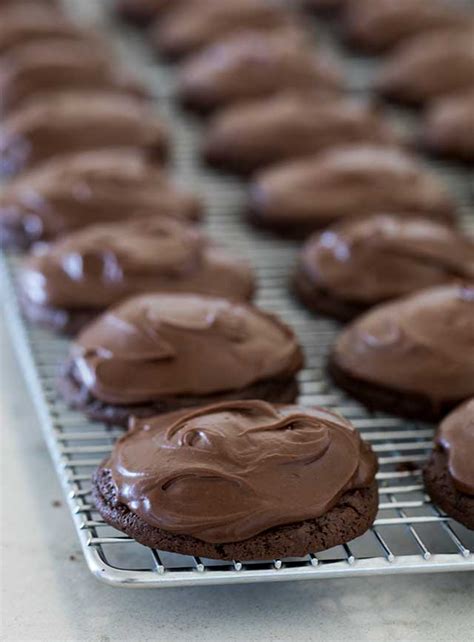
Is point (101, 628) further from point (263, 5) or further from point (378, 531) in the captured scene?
point (263, 5)

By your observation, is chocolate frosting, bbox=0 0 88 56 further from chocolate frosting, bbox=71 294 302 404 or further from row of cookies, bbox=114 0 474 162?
chocolate frosting, bbox=71 294 302 404

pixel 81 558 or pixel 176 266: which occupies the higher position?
pixel 176 266

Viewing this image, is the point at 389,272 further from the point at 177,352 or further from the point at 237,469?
the point at 237,469

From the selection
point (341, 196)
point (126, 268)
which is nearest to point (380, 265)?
point (341, 196)

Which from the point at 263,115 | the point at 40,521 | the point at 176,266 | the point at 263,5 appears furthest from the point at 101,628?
the point at 263,5

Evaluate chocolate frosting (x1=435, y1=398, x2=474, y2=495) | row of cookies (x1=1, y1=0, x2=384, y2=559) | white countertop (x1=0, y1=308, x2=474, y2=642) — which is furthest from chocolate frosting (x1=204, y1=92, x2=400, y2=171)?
white countertop (x1=0, y1=308, x2=474, y2=642)

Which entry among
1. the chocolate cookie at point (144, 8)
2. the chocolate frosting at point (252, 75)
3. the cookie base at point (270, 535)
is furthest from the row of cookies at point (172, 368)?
the chocolate cookie at point (144, 8)

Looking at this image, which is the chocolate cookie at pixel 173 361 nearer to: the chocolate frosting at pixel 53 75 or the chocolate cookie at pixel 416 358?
the chocolate cookie at pixel 416 358
